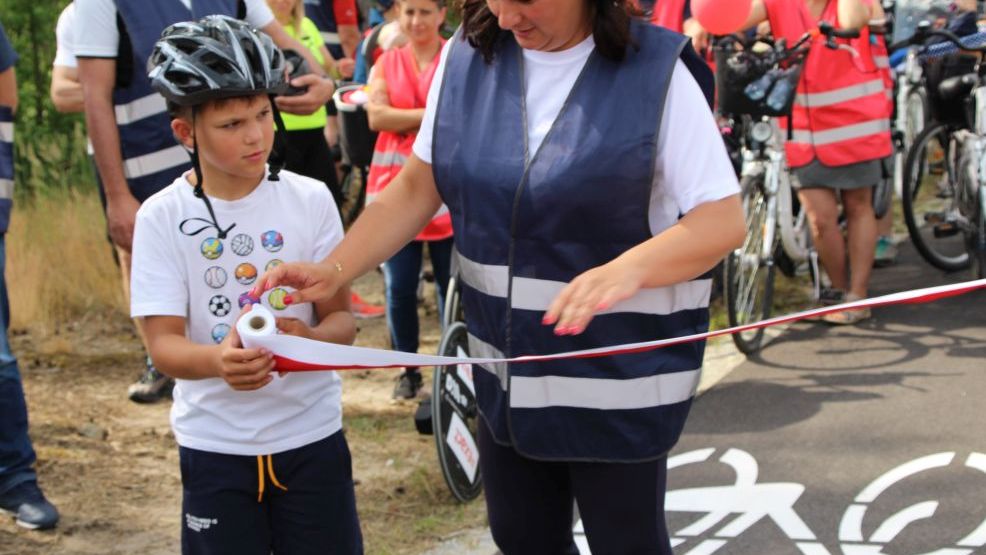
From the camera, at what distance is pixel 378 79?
5930mm

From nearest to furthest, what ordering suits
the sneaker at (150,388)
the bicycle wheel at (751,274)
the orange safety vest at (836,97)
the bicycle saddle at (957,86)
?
1. the sneaker at (150,388)
2. the bicycle wheel at (751,274)
3. the orange safety vest at (836,97)
4. the bicycle saddle at (957,86)

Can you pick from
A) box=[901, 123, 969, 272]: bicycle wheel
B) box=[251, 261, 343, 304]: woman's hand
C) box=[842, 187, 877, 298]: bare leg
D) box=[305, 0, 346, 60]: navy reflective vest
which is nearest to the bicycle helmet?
box=[251, 261, 343, 304]: woman's hand

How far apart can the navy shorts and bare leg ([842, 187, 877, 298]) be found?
4.71 m

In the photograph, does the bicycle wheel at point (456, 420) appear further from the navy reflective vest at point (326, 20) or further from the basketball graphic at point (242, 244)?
the navy reflective vest at point (326, 20)

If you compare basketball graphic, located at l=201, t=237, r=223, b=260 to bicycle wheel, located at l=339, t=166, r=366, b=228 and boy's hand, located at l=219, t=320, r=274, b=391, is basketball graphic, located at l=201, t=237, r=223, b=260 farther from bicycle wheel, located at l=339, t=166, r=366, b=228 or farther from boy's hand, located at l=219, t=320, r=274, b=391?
bicycle wheel, located at l=339, t=166, r=366, b=228

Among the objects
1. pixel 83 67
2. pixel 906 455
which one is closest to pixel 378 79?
pixel 83 67

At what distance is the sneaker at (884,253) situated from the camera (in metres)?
8.50

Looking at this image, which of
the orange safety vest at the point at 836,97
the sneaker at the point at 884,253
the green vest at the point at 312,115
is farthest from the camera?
the sneaker at the point at 884,253

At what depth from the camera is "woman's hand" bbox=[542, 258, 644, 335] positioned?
8.56ft

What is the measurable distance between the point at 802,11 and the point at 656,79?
4459 millimetres

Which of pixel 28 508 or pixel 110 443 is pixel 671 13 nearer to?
pixel 110 443

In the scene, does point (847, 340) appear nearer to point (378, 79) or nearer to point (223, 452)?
point (378, 79)

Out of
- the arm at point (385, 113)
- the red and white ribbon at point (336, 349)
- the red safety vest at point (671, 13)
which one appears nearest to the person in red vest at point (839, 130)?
the red safety vest at point (671, 13)

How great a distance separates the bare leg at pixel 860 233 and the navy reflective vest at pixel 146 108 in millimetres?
3875
